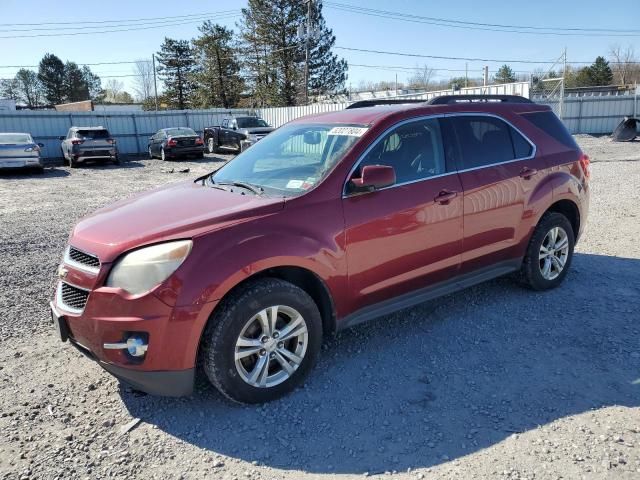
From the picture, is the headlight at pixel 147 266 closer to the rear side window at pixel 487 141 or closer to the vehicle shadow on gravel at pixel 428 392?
the vehicle shadow on gravel at pixel 428 392

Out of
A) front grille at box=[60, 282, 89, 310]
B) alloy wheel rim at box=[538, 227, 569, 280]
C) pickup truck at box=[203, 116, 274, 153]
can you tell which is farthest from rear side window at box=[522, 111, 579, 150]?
pickup truck at box=[203, 116, 274, 153]

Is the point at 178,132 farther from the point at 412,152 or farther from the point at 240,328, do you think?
the point at 240,328

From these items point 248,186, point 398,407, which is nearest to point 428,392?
point 398,407

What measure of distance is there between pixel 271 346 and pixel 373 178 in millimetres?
1298

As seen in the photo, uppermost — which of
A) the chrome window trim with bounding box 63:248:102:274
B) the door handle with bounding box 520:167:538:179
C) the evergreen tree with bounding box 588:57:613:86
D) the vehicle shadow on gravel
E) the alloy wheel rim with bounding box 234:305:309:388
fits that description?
the evergreen tree with bounding box 588:57:613:86

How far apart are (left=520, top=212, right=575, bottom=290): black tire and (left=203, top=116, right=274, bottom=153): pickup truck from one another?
1746 cm

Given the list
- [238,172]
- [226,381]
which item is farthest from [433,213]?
[226,381]

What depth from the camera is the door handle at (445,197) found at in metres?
3.82

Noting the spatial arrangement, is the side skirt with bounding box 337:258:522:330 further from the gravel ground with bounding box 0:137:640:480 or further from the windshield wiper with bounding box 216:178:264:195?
the windshield wiper with bounding box 216:178:264:195

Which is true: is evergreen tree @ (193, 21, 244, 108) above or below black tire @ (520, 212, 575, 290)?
above

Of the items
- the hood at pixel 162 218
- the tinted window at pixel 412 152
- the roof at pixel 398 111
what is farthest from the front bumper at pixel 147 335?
the roof at pixel 398 111

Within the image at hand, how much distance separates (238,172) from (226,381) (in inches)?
72.5

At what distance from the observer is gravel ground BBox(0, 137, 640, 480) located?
2.64m

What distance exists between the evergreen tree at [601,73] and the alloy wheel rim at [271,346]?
256ft
